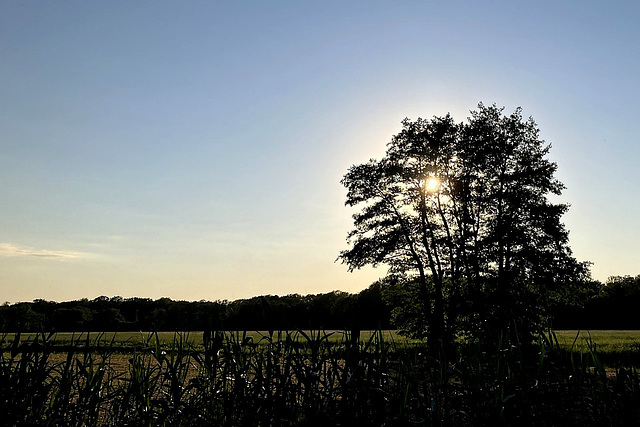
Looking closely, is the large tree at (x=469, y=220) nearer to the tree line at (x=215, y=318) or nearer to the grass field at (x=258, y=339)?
the grass field at (x=258, y=339)

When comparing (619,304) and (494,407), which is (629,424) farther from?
(619,304)

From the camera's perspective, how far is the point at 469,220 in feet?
115

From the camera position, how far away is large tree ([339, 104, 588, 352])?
33062 millimetres

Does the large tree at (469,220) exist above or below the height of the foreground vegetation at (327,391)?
above

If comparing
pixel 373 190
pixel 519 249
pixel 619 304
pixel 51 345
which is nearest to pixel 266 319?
pixel 51 345

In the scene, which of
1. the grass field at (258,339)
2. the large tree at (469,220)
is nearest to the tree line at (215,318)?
the grass field at (258,339)

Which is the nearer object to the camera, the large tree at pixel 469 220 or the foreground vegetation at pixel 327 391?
the foreground vegetation at pixel 327 391

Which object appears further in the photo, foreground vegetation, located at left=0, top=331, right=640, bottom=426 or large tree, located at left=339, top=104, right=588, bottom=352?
large tree, located at left=339, top=104, right=588, bottom=352

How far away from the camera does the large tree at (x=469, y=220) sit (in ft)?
108

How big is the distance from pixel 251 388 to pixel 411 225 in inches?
1271

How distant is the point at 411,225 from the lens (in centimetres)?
3678

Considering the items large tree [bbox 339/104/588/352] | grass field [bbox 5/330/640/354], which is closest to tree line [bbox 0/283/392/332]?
grass field [bbox 5/330/640/354]

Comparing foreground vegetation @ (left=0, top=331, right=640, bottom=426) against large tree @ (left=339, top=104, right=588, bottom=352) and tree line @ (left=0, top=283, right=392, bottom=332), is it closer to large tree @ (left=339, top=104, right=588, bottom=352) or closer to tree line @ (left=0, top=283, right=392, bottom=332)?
tree line @ (left=0, top=283, right=392, bottom=332)

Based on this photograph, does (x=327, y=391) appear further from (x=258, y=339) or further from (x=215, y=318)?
(x=258, y=339)
